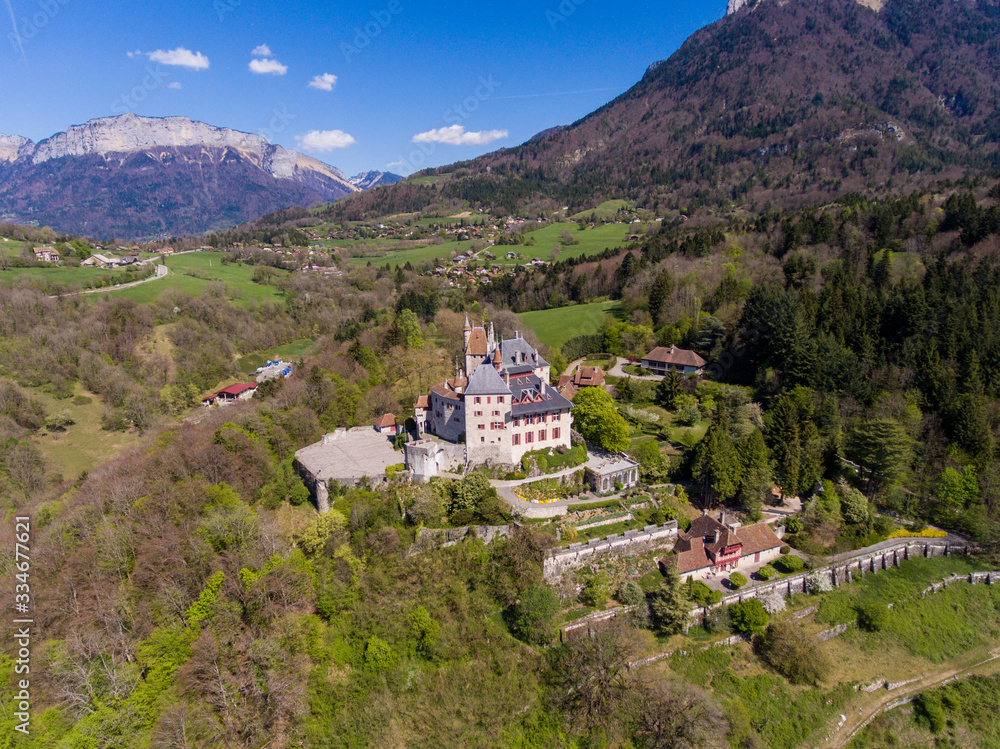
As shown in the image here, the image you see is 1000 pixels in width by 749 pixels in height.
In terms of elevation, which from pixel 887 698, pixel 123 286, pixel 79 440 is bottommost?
pixel 887 698

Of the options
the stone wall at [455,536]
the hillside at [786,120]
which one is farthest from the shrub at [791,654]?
the hillside at [786,120]

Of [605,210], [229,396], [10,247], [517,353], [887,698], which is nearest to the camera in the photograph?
[887,698]

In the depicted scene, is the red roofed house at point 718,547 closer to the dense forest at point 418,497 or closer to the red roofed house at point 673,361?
the dense forest at point 418,497

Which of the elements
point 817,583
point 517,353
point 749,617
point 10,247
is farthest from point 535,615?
point 10,247

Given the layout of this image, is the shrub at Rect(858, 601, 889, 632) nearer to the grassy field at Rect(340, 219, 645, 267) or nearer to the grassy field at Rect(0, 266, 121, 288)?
the grassy field at Rect(340, 219, 645, 267)

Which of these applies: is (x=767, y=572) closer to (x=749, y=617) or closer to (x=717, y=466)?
(x=749, y=617)

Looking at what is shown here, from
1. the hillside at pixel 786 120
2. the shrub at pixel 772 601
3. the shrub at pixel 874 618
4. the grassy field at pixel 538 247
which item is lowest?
the shrub at pixel 874 618

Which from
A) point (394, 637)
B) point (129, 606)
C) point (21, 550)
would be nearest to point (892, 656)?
point (394, 637)
